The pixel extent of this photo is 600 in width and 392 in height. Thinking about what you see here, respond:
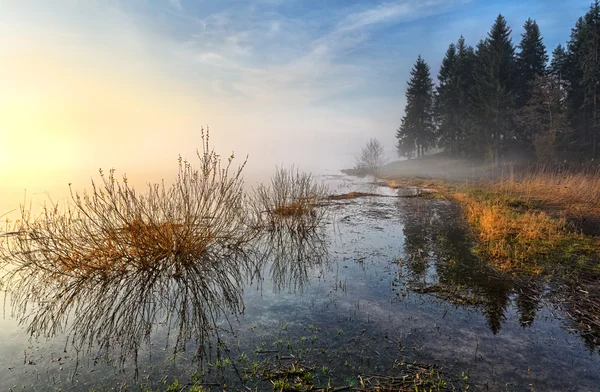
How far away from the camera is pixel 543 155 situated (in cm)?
3169

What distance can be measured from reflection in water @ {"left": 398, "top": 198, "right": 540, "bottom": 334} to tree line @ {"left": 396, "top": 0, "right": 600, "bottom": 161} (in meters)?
27.6

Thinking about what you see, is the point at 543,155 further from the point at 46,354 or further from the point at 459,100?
the point at 46,354

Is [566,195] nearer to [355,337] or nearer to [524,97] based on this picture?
[355,337]

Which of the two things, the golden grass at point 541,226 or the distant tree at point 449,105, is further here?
the distant tree at point 449,105

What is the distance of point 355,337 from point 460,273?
406 cm

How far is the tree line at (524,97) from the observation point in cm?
3166

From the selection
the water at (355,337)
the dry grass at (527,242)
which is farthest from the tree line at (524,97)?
the water at (355,337)

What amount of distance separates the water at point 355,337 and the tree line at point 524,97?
32.3 metres

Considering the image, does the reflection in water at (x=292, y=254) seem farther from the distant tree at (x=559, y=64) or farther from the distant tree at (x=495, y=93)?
the distant tree at (x=559, y=64)

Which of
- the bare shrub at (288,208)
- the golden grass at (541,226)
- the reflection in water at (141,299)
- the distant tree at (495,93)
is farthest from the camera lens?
the distant tree at (495,93)

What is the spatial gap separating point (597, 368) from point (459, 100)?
42.8m

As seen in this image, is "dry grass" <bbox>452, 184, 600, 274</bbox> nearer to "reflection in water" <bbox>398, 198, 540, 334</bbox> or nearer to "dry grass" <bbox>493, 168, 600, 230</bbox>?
"reflection in water" <bbox>398, 198, 540, 334</bbox>

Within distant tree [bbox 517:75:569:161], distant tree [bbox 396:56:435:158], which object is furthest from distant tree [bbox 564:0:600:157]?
distant tree [bbox 396:56:435:158]

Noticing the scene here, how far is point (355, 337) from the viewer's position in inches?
194
